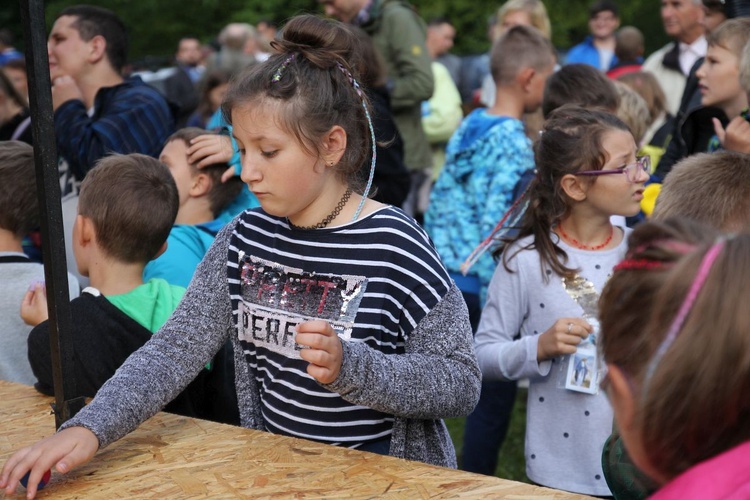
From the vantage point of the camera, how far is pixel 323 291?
7.55ft

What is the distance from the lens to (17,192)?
11.8 ft

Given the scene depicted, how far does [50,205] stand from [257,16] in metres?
20.0

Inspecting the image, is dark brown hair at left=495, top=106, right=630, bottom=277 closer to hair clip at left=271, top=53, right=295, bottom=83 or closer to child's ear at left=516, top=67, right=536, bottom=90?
hair clip at left=271, top=53, right=295, bottom=83

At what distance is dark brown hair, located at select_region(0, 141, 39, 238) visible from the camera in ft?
11.8

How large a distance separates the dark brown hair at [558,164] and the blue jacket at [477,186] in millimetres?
943

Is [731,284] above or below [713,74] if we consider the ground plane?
below

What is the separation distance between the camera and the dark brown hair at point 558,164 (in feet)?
10.6

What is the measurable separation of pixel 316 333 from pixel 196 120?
6.29m

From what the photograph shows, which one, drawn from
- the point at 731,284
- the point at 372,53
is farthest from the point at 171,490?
the point at 372,53

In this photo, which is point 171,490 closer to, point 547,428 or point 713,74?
point 547,428

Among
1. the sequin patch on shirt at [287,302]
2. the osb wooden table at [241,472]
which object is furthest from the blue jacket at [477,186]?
the osb wooden table at [241,472]

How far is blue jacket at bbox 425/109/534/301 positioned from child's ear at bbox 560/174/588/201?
1.06 meters

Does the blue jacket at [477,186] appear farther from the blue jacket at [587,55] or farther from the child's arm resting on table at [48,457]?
the blue jacket at [587,55]

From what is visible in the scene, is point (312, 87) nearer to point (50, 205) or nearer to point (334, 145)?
point (334, 145)
